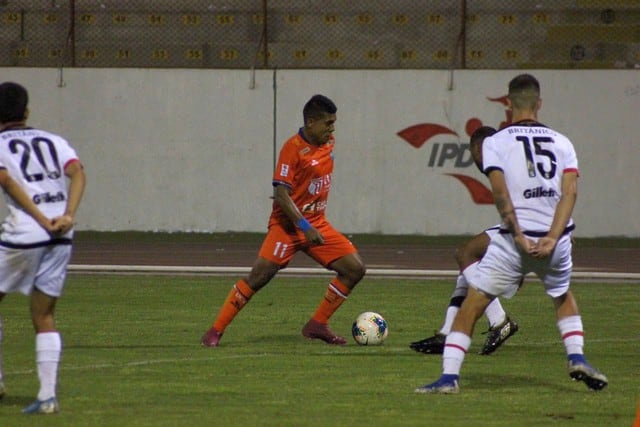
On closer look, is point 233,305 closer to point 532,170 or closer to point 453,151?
point 532,170

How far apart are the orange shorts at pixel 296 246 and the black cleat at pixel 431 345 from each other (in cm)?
117

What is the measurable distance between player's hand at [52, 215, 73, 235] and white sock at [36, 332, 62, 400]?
0.62m

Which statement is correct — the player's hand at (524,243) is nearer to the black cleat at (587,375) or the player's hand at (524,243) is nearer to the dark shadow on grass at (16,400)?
the black cleat at (587,375)

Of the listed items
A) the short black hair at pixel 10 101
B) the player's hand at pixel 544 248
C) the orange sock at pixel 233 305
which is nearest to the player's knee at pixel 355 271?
the orange sock at pixel 233 305

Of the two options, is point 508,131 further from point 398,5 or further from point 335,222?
point 398,5

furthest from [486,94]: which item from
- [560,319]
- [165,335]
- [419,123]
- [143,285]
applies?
[560,319]

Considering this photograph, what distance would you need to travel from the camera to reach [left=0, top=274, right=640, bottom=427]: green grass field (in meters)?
8.03

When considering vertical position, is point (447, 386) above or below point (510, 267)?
below

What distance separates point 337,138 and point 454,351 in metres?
16.9

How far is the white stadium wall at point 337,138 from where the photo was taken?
25.2 m

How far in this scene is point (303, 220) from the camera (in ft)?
37.3

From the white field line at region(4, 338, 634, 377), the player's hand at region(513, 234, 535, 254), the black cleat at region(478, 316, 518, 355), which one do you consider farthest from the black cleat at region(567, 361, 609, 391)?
the white field line at region(4, 338, 634, 377)

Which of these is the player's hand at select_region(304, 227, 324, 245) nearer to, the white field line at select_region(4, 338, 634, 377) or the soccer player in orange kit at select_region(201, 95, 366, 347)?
the soccer player in orange kit at select_region(201, 95, 366, 347)

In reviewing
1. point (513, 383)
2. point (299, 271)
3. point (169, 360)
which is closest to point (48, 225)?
point (169, 360)
